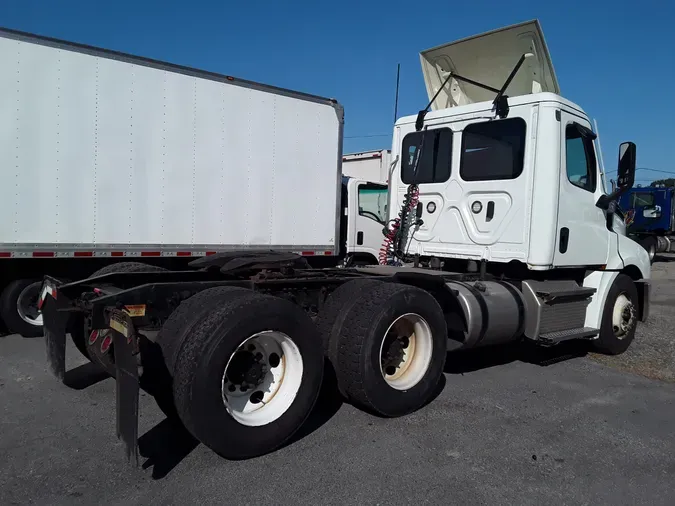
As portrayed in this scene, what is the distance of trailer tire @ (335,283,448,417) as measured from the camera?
14.0 ft

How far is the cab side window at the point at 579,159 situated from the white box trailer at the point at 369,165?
4.89 m

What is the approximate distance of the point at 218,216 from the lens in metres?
7.84

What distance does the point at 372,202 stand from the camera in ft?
32.7

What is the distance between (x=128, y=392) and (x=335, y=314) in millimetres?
1765

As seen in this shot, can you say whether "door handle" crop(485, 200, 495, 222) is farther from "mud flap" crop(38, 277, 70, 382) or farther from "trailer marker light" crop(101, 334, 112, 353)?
"mud flap" crop(38, 277, 70, 382)

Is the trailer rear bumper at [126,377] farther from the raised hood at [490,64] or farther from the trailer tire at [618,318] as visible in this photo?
the trailer tire at [618,318]

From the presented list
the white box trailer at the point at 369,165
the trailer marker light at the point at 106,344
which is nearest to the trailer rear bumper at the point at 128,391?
the trailer marker light at the point at 106,344

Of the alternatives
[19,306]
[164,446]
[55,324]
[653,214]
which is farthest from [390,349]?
[653,214]

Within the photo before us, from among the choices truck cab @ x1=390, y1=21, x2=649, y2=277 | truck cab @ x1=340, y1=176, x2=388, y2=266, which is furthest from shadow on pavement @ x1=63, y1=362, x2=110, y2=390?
truck cab @ x1=340, y1=176, x2=388, y2=266

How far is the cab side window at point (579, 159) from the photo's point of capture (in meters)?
6.02

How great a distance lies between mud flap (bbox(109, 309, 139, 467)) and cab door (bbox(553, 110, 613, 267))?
4432mm

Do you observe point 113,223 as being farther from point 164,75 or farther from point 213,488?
point 213,488

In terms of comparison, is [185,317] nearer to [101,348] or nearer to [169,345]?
[169,345]

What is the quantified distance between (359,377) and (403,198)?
3.25m
